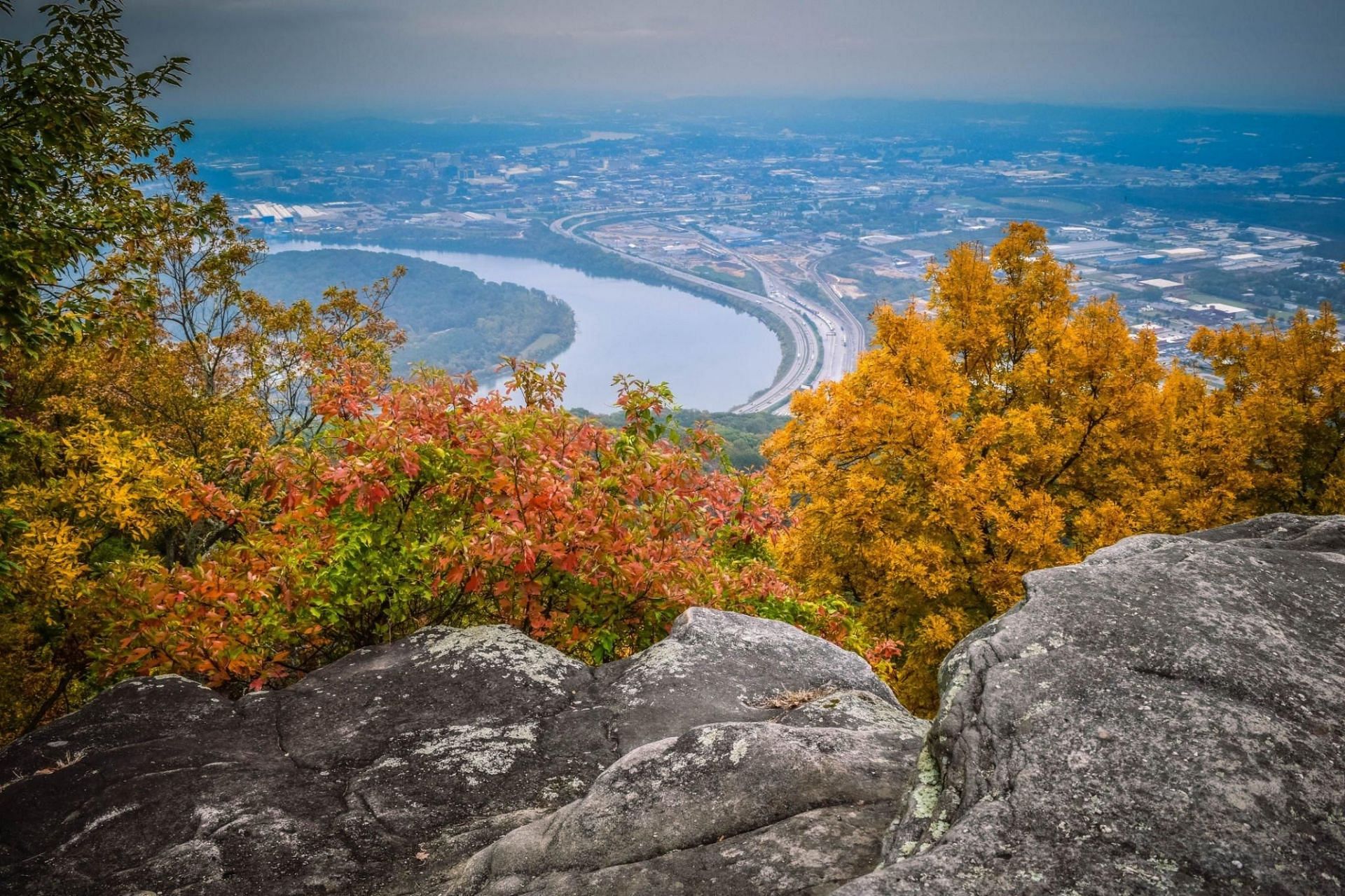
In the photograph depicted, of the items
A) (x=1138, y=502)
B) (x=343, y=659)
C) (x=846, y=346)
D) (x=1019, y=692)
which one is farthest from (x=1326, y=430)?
(x=846, y=346)

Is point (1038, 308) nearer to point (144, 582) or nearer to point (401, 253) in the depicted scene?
point (144, 582)

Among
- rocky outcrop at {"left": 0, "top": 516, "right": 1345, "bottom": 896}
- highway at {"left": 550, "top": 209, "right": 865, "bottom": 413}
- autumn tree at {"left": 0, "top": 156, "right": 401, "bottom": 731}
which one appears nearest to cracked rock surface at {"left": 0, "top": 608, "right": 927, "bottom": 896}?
rocky outcrop at {"left": 0, "top": 516, "right": 1345, "bottom": 896}

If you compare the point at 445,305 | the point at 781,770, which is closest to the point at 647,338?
the point at 445,305

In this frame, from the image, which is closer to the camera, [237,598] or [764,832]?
[764,832]

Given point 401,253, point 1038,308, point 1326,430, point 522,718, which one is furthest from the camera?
point 401,253

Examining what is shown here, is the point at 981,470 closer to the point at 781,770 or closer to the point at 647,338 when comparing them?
the point at 781,770

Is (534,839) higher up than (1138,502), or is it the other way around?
(534,839)

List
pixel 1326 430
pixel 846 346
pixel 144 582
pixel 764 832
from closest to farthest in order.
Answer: pixel 764 832 < pixel 144 582 < pixel 1326 430 < pixel 846 346

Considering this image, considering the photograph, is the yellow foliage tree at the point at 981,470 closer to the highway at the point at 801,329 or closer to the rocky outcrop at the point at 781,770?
the rocky outcrop at the point at 781,770
